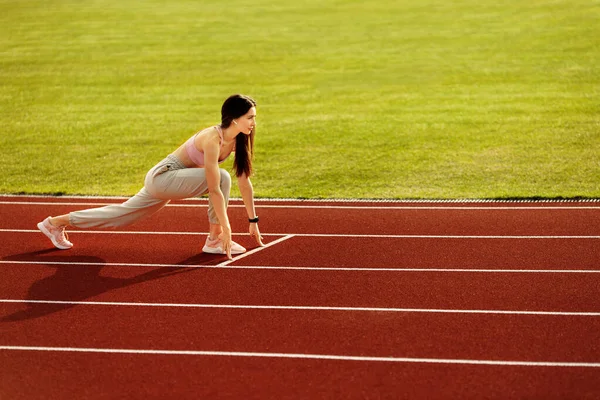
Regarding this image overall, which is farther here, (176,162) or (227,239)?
(176,162)

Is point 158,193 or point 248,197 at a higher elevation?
point 158,193

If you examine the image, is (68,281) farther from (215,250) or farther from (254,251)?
(254,251)

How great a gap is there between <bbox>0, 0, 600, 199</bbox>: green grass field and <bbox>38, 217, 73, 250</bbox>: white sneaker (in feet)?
10.3

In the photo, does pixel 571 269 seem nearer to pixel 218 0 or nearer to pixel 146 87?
pixel 146 87

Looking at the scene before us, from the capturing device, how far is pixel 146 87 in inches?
767

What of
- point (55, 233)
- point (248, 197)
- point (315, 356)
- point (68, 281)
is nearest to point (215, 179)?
point (248, 197)

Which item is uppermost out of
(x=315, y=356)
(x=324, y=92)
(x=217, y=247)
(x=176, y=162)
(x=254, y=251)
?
(x=324, y=92)

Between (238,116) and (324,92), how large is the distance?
10.3 metres

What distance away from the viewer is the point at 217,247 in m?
9.11

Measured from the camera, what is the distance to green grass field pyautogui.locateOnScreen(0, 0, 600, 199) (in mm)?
13258

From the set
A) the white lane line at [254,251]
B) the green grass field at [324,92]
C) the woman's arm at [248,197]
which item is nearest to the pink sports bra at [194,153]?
the woman's arm at [248,197]

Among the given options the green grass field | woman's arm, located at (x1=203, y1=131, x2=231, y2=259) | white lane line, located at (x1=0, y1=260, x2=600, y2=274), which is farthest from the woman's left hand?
the green grass field

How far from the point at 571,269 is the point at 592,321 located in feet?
4.71

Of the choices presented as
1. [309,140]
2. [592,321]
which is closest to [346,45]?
[309,140]
